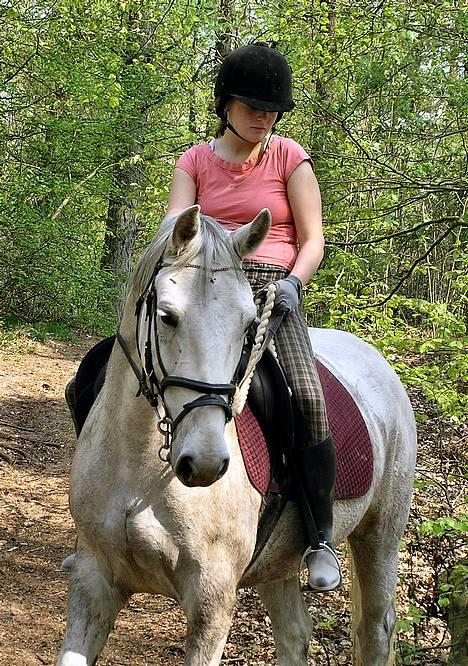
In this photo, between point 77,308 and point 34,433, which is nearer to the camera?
point 34,433

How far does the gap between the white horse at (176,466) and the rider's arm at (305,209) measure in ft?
2.38

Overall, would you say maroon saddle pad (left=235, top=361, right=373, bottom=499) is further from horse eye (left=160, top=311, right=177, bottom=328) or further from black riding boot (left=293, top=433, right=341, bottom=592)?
horse eye (left=160, top=311, right=177, bottom=328)

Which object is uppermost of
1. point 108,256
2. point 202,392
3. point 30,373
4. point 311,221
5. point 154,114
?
point 154,114

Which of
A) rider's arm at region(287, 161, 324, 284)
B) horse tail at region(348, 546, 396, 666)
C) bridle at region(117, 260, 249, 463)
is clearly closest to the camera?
bridle at region(117, 260, 249, 463)

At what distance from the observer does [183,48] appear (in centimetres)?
1250

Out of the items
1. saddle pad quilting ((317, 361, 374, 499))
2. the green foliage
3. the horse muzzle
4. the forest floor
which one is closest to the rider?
saddle pad quilting ((317, 361, 374, 499))

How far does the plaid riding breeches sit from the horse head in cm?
67

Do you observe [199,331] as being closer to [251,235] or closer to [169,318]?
[169,318]

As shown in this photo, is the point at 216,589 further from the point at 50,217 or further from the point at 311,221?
the point at 50,217

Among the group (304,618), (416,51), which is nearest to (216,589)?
(304,618)

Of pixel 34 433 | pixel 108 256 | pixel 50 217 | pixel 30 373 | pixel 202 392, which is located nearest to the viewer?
pixel 202 392

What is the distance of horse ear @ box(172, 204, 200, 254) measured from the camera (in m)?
2.65

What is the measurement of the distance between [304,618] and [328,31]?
6.44m

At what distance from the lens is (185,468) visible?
2.39 meters
